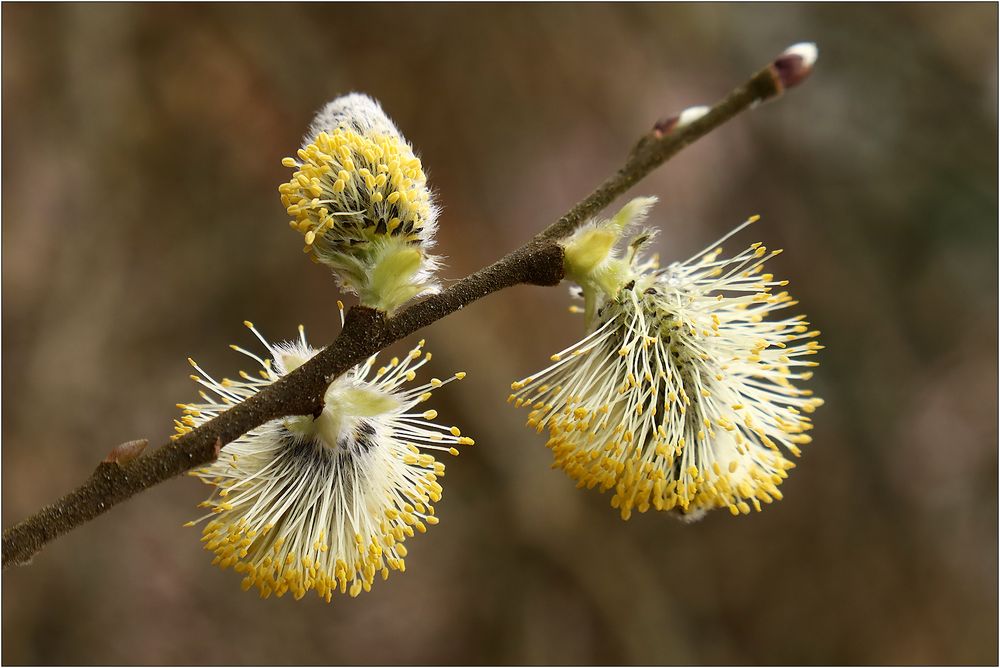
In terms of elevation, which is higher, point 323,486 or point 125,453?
point 125,453

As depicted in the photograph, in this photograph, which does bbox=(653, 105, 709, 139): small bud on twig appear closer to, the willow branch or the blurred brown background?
the willow branch

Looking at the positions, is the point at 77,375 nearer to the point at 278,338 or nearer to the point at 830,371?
the point at 278,338

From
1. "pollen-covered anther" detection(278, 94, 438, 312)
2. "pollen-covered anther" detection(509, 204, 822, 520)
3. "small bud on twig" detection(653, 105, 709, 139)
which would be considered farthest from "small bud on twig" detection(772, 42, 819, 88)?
"pollen-covered anther" detection(278, 94, 438, 312)

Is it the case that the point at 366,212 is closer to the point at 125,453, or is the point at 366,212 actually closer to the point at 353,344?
the point at 353,344

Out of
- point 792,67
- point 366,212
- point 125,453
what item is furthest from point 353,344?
point 792,67

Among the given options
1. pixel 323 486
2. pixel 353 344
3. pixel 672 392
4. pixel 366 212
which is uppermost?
pixel 366 212

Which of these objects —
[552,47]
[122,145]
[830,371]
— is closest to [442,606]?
[830,371]

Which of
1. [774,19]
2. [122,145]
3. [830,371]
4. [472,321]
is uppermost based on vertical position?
[122,145]
